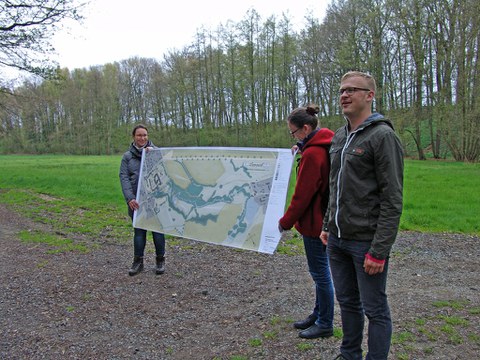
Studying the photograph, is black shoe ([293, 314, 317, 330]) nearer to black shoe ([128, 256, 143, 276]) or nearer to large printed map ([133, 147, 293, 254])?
large printed map ([133, 147, 293, 254])

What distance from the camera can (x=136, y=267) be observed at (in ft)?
19.7

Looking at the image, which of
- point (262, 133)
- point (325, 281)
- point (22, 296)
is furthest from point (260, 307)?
point (262, 133)

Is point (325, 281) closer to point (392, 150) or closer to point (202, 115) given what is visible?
point (392, 150)

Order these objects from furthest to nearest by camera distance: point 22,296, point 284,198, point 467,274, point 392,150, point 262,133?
point 262,133, point 467,274, point 22,296, point 284,198, point 392,150

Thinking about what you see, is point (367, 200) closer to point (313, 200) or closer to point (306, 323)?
point (313, 200)

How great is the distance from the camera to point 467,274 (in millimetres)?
5672

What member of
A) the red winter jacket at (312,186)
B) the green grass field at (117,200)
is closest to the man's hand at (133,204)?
the red winter jacket at (312,186)

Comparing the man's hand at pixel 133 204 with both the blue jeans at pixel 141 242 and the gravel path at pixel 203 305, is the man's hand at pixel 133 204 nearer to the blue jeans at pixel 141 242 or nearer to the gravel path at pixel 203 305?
the blue jeans at pixel 141 242

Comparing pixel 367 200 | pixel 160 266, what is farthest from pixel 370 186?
pixel 160 266

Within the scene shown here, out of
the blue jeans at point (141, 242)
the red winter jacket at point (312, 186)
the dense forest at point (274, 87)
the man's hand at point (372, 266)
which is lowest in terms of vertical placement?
the blue jeans at point (141, 242)

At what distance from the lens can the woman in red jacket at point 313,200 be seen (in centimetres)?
340

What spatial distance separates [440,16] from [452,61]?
3.45m

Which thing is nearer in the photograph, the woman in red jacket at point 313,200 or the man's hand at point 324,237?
the man's hand at point 324,237

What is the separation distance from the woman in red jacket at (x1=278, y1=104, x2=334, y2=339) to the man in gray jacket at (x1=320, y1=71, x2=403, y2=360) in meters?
0.41
